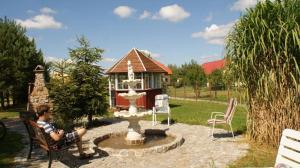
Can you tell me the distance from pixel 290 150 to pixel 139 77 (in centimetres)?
1824

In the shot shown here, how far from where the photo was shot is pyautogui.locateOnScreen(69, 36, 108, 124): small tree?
12867mm

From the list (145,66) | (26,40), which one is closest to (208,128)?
(145,66)

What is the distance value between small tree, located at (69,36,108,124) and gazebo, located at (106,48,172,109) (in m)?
8.07

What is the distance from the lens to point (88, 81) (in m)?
13.0

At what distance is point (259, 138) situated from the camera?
329 inches

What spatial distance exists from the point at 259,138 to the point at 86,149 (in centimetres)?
444

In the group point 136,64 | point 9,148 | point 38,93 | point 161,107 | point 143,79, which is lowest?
point 9,148

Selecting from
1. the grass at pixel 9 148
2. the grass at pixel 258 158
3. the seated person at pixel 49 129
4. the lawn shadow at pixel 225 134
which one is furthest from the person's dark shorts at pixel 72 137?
the lawn shadow at pixel 225 134

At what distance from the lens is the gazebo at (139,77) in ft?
70.8

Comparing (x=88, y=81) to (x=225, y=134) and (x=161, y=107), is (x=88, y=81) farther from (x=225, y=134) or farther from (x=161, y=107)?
(x=225, y=134)

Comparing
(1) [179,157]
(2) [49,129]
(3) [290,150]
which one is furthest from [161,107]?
(3) [290,150]

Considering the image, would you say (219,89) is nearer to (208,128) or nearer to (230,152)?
(208,128)

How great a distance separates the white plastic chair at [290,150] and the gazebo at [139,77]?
17.0m

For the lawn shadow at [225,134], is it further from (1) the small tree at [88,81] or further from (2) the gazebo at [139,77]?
(2) the gazebo at [139,77]
